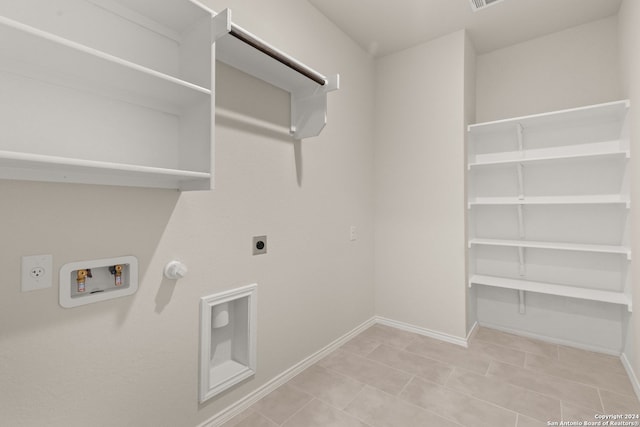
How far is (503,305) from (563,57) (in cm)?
224

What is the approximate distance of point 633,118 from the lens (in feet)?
6.79

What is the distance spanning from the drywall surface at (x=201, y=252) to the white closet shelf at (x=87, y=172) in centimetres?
5

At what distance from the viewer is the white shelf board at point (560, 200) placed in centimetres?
226

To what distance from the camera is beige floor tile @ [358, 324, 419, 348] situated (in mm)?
2711

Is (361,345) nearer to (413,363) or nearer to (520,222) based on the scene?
(413,363)

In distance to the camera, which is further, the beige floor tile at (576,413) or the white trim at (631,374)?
the white trim at (631,374)

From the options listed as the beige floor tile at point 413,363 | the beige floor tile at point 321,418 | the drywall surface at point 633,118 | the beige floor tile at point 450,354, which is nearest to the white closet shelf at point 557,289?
the drywall surface at point 633,118

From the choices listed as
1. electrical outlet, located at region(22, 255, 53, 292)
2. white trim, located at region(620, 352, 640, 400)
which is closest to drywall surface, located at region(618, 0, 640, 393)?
white trim, located at region(620, 352, 640, 400)

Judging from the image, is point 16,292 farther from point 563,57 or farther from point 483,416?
point 563,57

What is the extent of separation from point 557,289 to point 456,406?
4.61ft

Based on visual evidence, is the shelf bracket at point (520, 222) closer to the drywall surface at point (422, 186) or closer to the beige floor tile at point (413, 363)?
the drywall surface at point (422, 186)

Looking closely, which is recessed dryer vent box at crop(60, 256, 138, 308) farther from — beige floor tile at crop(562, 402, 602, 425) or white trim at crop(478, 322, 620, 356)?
white trim at crop(478, 322, 620, 356)

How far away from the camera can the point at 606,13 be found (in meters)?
2.43

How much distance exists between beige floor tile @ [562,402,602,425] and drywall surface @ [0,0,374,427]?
4.97 ft
